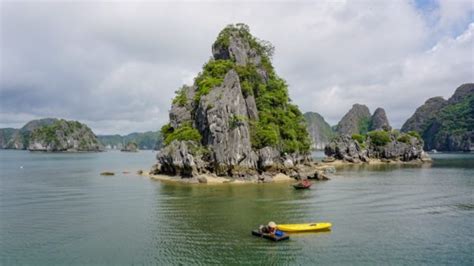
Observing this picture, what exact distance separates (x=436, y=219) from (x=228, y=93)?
1839 inches

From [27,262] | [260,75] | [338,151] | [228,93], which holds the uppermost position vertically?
[260,75]

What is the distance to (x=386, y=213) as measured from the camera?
143 ft

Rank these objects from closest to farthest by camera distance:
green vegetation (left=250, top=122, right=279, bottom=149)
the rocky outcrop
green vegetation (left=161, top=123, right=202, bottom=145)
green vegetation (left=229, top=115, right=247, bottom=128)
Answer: green vegetation (left=229, top=115, right=247, bottom=128) < green vegetation (left=161, top=123, right=202, bottom=145) < green vegetation (left=250, top=122, right=279, bottom=149) < the rocky outcrop

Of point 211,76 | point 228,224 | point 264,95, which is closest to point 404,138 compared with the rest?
point 264,95

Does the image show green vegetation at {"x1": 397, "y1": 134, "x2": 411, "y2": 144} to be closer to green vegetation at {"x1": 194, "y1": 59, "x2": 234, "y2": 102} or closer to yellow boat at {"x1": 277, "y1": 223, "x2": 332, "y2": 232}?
green vegetation at {"x1": 194, "y1": 59, "x2": 234, "y2": 102}

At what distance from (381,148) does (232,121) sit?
8297 cm

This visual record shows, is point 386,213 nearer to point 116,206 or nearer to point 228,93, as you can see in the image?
point 116,206

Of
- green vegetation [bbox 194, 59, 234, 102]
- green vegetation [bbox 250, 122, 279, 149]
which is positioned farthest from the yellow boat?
green vegetation [bbox 194, 59, 234, 102]

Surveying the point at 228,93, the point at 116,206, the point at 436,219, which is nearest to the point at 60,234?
the point at 116,206

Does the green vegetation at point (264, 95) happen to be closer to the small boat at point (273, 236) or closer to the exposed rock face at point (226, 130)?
the exposed rock face at point (226, 130)

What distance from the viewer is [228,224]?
38.0 metres

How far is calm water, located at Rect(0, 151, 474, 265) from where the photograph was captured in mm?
29078

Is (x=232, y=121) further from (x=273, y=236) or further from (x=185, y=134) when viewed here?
(x=273, y=236)

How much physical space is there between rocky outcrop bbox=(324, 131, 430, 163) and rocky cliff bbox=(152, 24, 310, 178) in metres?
39.2
